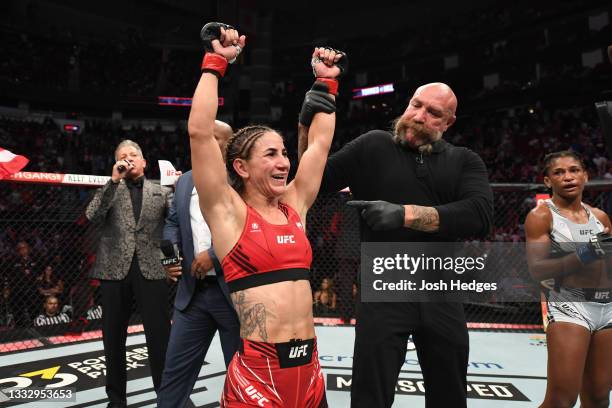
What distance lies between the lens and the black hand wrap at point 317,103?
1.87 meters

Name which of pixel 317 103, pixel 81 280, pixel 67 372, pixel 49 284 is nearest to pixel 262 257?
pixel 317 103

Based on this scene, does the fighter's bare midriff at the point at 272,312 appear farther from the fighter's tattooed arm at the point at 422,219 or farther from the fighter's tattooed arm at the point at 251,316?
the fighter's tattooed arm at the point at 422,219

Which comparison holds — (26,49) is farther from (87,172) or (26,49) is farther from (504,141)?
(504,141)

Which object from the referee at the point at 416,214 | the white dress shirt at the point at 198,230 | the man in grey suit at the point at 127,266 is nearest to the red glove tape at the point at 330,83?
the referee at the point at 416,214

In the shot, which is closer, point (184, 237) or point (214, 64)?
point (214, 64)

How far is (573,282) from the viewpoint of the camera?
8.02ft

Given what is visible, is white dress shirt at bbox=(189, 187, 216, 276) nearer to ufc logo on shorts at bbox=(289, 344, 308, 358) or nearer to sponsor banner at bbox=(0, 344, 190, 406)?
ufc logo on shorts at bbox=(289, 344, 308, 358)

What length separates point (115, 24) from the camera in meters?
20.4

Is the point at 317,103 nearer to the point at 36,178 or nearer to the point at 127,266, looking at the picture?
the point at 127,266

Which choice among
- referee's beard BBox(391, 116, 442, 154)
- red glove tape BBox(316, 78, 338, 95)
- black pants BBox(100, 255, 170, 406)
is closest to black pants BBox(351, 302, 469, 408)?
referee's beard BBox(391, 116, 442, 154)

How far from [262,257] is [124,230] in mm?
1725

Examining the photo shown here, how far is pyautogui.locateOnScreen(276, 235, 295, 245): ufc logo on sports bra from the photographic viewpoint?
5.19ft

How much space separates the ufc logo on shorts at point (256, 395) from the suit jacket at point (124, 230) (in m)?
1.64

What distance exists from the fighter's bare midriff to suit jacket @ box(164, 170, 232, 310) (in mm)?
810
